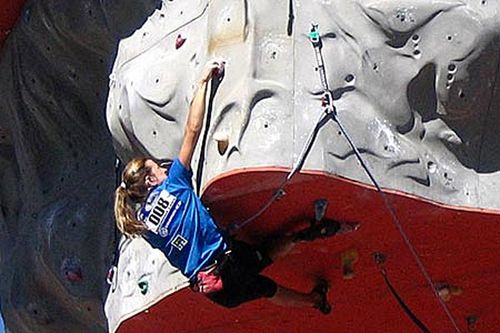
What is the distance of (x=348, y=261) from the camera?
10172 millimetres

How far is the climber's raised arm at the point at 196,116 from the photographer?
9.71m

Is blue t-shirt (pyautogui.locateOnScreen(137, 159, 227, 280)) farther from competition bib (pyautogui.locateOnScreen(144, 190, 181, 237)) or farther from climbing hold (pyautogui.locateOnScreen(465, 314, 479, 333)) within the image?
climbing hold (pyautogui.locateOnScreen(465, 314, 479, 333))

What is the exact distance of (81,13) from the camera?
38.8ft

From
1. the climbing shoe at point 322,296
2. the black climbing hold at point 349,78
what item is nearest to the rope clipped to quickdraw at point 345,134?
the black climbing hold at point 349,78

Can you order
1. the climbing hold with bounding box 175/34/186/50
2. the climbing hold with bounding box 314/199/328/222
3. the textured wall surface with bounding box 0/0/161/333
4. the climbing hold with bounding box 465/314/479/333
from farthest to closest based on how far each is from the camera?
1. the textured wall surface with bounding box 0/0/161/333
2. the climbing hold with bounding box 465/314/479/333
3. the climbing hold with bounding box 175/34/186/50
4. the climbing hold with bounding box 314/199/328/222

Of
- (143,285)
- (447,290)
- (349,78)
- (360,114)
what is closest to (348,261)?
(447,290)

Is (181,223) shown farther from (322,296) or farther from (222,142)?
(322,296)

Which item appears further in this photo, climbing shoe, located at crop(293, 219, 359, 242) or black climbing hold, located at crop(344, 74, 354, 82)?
climbing shoe, located at crop(293, 219, 359, 242)

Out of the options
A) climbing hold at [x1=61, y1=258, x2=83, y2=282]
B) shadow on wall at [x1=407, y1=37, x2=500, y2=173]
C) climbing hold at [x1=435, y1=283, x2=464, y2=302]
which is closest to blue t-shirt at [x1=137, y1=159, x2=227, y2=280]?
shadow on wall at [x1=407, y1=37, x2=500, y2=173]

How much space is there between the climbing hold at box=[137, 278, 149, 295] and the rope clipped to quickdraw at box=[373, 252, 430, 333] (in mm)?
1364

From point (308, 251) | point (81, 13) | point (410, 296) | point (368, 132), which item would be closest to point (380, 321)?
point (410, 296)

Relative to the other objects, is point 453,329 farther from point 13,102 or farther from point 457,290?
point 13,102

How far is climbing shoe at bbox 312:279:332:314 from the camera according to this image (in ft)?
34.1

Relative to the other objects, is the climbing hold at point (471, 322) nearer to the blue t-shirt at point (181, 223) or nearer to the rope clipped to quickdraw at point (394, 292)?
the rope clipped to quickdraw at point (394, 292)
